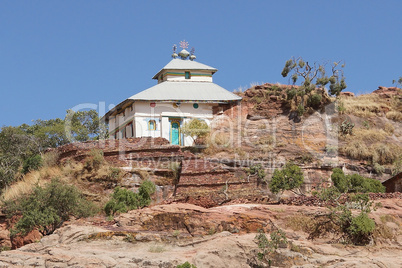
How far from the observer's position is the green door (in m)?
40.4

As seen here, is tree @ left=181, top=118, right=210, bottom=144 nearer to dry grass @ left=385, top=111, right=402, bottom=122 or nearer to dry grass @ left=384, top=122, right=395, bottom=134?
dry grass @ left=384, top=122, right=395, bottom=134

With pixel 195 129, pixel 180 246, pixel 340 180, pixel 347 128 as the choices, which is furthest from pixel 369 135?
pixel 180 246

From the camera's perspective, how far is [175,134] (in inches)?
1603

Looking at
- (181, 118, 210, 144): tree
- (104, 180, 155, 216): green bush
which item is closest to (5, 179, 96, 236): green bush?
(104, 180, 155, 216): green bush

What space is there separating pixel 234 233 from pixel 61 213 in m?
8.12

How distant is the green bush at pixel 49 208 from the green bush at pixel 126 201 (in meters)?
0.98

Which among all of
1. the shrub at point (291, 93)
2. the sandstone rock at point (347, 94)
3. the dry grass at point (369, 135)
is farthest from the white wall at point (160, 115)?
the sandstone rock at point (347, 94)

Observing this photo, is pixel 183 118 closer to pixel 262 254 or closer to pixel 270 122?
pixel 270 122

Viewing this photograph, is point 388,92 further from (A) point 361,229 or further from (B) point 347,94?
(A) point 361,229

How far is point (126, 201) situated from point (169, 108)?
13.0m

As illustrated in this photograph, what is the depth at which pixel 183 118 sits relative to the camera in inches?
1619

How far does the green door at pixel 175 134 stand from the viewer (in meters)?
40.4

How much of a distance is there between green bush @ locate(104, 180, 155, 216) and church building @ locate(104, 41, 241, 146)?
9.71m

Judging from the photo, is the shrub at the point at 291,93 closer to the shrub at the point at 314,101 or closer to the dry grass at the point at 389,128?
the shrub at the point at 314,101
